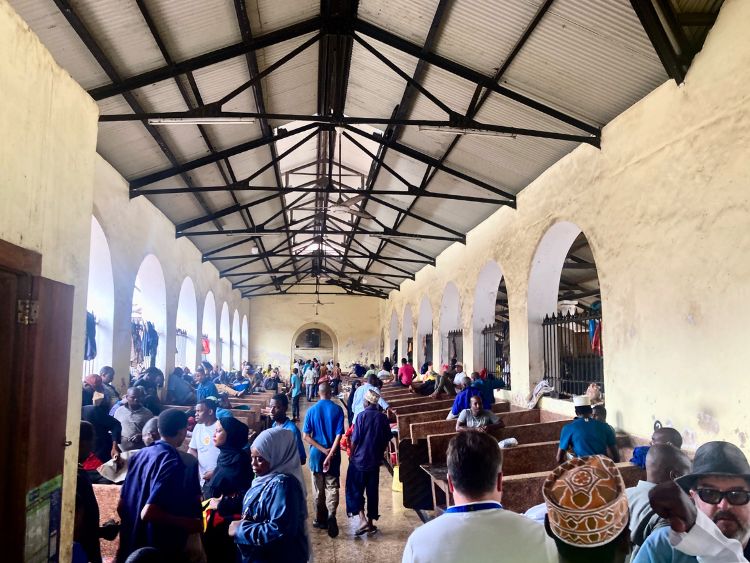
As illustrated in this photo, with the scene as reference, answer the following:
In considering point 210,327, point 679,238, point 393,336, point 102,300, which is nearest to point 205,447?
point 679,238

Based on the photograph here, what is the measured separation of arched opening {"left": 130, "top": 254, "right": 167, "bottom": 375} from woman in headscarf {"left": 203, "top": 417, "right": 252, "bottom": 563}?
24.2 feet

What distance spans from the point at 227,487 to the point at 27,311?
1506 mm

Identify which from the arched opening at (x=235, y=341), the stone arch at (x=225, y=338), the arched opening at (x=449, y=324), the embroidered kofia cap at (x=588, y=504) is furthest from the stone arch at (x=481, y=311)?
the arched opening at (x=235, y=341)

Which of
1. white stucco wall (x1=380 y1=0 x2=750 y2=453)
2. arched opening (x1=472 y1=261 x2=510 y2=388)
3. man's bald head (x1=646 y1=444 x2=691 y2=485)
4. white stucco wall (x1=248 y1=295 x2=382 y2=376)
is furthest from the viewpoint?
white stucco wall (x1=248 y1=295 x2=382 y2=376)

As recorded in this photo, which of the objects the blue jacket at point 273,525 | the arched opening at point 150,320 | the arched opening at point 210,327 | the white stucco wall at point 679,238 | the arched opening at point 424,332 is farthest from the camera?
the arched opening at point 210,327

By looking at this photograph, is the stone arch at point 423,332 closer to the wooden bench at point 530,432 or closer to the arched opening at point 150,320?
the arched opening at point 150,320

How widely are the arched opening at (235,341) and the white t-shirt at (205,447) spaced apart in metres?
16.1

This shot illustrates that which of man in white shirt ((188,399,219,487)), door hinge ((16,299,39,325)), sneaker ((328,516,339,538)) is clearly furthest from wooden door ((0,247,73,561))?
sneaker ((328,516,339,538))

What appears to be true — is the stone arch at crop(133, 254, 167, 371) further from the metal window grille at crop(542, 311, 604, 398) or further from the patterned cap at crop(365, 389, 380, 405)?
the metal window grille at crop(542, 311, 604, 398)

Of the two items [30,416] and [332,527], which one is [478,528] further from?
[332,527]

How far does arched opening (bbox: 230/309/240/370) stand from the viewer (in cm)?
2065

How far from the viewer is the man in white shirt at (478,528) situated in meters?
1.56

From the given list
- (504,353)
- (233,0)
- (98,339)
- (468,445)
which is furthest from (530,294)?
(468,445)

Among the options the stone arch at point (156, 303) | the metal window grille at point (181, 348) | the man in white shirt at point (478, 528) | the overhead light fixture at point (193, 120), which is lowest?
the man in white shirt at point (478, 528)
